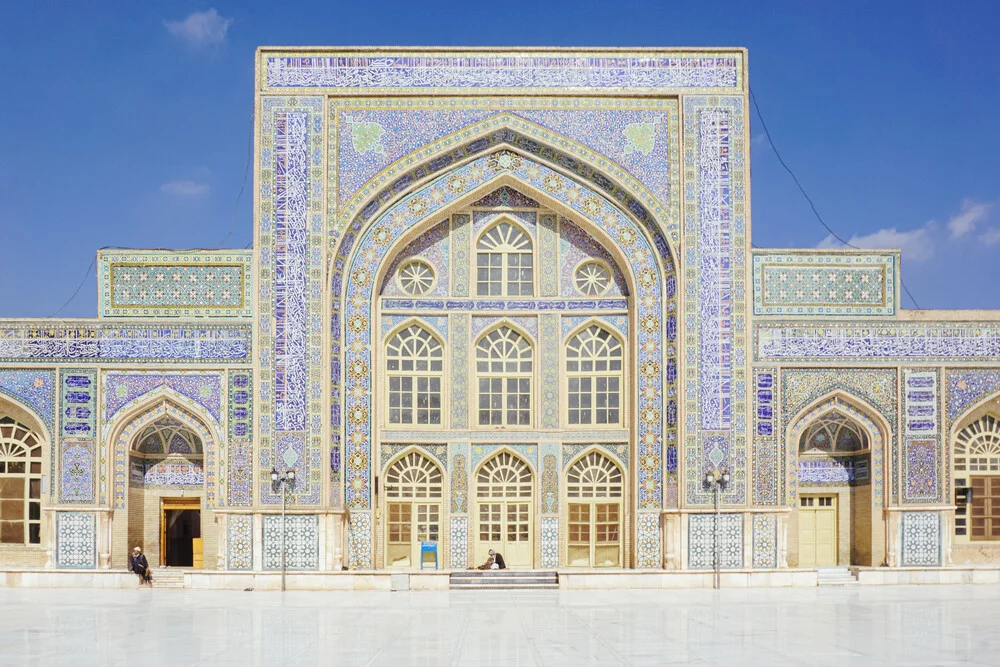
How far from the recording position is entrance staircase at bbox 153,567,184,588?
18.0m

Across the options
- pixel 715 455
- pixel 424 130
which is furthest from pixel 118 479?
pixel 715 455

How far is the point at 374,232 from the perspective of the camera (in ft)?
62.8

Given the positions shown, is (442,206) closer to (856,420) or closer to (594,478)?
(594,478)

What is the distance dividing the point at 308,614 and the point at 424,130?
26.8 ft

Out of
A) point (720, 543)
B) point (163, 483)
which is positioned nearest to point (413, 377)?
point (163, 483)

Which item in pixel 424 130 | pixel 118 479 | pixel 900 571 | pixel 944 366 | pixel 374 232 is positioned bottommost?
pixel 900 571

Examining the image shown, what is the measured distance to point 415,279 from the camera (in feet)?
64.7

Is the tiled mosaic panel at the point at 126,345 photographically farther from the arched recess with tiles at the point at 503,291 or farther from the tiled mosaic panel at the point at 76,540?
the tiled mosaic panel at the point at 76,540

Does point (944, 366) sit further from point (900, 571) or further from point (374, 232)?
point (374, 232)

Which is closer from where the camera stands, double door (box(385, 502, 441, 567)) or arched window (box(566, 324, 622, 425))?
double door (box(385, 502, 441, 567))

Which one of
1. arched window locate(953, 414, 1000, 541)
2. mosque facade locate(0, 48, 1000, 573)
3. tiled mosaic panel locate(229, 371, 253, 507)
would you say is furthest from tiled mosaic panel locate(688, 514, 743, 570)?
tiled mosaic panel locate(229, 371, 253, 507)

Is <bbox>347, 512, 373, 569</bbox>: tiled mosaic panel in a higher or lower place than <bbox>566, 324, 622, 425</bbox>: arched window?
lower

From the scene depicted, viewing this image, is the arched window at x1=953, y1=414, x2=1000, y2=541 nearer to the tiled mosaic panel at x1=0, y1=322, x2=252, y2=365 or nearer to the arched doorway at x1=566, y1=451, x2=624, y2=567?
the arched doorway at x1=566, y1=451, x2=624, y2=567

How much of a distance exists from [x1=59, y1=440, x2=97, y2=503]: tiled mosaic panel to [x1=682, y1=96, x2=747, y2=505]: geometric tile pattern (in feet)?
29.4
